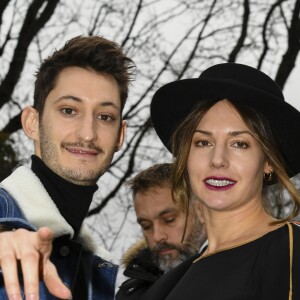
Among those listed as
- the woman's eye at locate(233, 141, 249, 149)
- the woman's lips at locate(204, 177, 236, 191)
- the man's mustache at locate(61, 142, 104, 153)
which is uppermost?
the man's mustache at locate(61, 142, 104, 153)

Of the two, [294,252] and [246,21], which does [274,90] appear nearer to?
[294,252]

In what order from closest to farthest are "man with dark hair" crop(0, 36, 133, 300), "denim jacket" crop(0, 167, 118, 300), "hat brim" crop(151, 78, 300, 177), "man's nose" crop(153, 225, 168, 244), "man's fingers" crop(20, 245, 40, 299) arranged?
"man's fingers" crop(20, 245, 40, 299) < "denim jacket" crop(0, 167, 118, 300) < "man with dark hair" crop(0, 36, 133, 300) < "hat brim" crop(151, 78, 300, 177) < "man's nose" crop(153, 225, 168, 244)

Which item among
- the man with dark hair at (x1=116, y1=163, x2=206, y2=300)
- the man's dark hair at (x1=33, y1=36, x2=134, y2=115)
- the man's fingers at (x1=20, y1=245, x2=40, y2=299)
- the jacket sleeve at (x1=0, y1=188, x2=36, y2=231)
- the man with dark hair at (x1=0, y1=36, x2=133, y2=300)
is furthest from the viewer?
the man with dark hair at (x1=116, y1=163, x2=206, y2=300)

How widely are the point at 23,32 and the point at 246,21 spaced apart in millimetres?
3072

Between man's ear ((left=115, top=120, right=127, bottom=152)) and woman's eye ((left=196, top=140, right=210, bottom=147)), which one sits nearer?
woman's eye ((left=196, top=140, right=210, bottom=147))

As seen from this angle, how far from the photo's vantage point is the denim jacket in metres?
3.05

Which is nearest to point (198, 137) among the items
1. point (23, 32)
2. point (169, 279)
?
point (169, 279)

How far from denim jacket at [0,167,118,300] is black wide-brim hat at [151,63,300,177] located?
74 centimetres

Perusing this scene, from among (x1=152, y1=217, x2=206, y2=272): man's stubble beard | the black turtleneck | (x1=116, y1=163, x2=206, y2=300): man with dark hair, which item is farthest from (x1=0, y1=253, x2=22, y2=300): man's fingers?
(x1=152, y1=217, x2=206, y2=272): man's stubble beard

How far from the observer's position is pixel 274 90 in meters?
3.40

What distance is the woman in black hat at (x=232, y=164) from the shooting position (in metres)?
3.20

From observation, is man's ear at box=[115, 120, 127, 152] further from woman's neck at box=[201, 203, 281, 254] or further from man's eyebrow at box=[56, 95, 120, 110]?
woman's neck at box=[201, 203, 281, 254]

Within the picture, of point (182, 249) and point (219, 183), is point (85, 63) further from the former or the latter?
point (182, 249)

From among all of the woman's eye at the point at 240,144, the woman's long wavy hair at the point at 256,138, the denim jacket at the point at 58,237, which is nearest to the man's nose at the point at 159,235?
the woman's long wavy hair at the point at 256,138
